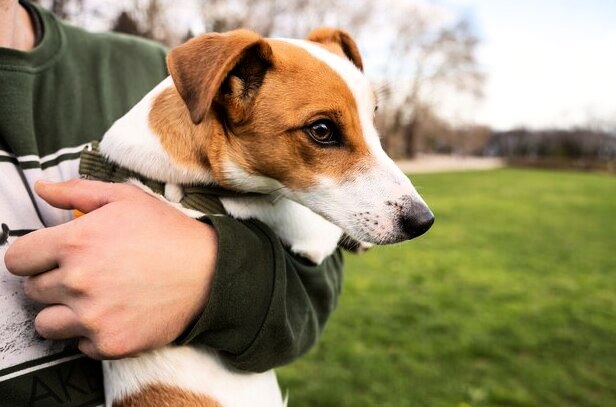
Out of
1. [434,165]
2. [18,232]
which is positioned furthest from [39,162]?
[434,165]

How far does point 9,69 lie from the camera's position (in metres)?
1.41

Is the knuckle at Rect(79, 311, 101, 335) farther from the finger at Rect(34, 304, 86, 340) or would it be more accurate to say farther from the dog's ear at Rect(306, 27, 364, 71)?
the dog's ear at Rect(306, 27, 364, 71)

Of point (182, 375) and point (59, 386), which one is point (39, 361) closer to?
point (59, 386)

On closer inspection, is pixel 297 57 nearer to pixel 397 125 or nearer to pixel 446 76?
pixel 397 125

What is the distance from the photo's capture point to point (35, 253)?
1.16m

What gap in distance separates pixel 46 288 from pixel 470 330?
16.1 feet

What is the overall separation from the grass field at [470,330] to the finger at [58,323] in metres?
3.06

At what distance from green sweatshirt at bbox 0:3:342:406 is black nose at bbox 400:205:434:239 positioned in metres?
0.30

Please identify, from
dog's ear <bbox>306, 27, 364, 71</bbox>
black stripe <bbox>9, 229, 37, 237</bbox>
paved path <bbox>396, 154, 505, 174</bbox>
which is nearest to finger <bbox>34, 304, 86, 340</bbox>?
black stripe <bbox>9, 229, 37, 237</bbox>

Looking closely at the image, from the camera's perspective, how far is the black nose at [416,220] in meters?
1.57

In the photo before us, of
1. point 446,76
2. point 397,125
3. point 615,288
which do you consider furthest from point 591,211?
point 446,76

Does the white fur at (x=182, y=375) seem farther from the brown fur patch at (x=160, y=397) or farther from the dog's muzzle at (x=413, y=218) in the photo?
the dog's muzzle at (x=413, y=218)

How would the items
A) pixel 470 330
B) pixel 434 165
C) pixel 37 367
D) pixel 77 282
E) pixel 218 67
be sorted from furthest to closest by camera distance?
pixel 434 165
pixel 470 330
pixel 218 67
pixel 37 367
pixel 77 282

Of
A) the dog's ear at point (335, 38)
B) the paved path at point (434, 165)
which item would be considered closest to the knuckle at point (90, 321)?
the dog's ear at point (335, 38)
